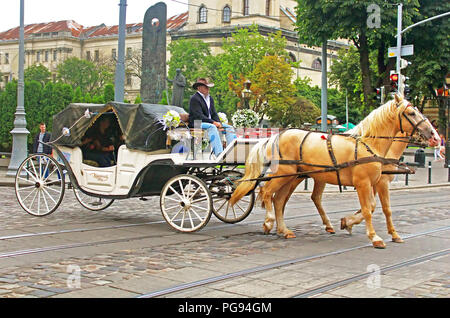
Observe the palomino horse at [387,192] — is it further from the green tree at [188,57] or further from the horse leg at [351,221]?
the green tree at [188,57]

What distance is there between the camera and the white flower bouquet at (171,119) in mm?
10562

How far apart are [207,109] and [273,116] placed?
2282 inches

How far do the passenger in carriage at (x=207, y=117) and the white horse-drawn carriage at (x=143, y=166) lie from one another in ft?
0.90

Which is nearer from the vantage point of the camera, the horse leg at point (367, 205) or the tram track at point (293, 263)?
the tram track at point (293, 263)

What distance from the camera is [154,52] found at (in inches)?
722

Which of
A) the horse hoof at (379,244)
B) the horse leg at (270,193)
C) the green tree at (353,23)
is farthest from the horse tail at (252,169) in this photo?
the green tree at (353,23)

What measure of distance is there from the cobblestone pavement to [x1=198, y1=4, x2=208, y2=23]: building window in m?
83.8

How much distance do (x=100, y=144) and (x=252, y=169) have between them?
11.9 feet

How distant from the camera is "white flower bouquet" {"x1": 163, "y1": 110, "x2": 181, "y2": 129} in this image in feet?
34.7

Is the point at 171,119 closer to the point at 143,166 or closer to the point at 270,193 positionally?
the point at 143,166

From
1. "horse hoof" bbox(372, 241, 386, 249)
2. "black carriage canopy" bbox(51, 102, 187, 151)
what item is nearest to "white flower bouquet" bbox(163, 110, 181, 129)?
"black carriage canopy" bbox(51, 102, 187, 151)

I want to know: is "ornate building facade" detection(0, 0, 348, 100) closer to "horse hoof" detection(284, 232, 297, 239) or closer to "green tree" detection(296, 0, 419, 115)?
"green tree" detection(296, 0, 419, 115)
